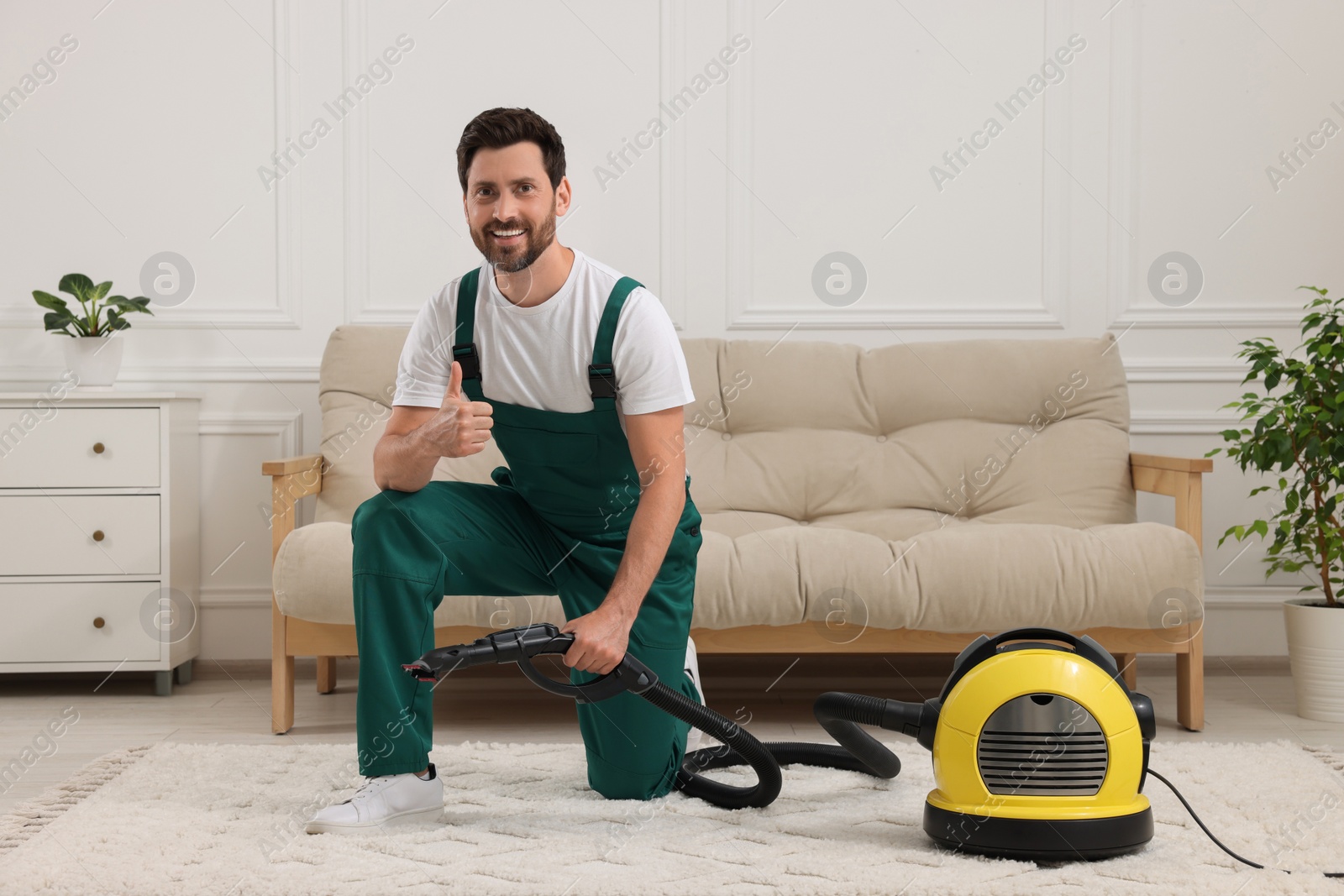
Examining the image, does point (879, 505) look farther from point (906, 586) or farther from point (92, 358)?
point (92, 358)

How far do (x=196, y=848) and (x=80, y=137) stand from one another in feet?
7.33

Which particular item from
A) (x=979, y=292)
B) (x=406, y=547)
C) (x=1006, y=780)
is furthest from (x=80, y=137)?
(x=1006, y=780)

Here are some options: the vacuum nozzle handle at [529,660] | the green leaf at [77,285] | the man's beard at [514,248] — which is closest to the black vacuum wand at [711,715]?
the vacuum nozzle handle at [529,660]

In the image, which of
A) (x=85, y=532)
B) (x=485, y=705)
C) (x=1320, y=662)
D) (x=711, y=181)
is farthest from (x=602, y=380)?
(x=1320, y=662)

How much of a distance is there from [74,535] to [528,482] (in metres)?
1.47

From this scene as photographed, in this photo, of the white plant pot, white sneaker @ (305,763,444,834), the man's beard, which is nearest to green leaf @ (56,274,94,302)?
the white plant pot

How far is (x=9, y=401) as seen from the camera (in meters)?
2.49

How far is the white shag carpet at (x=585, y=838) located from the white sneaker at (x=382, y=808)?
0.02m

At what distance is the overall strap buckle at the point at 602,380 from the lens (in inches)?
60.9

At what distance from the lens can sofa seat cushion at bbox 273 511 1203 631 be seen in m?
2.04

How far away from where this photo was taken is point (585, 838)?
145 cm

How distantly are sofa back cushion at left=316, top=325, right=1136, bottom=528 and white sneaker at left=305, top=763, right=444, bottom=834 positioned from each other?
1.11 metres

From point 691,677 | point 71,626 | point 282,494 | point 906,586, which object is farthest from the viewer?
point 71,626

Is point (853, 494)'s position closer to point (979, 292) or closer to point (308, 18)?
point (979, 292)
